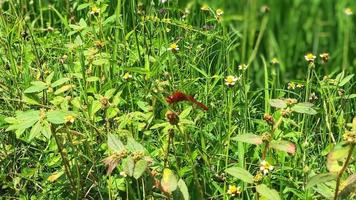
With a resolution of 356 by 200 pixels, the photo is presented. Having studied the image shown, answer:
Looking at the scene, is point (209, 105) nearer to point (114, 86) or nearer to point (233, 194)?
point (114, 86)

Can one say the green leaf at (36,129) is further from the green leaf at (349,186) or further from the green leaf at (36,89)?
the green leaf at (349,186)

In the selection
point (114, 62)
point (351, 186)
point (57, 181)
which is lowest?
point (57, 181)

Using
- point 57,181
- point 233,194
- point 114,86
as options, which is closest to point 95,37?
point 114,86

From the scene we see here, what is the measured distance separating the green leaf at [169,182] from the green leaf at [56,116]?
0.89 ft

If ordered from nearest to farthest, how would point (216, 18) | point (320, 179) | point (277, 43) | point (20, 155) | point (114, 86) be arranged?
1. point (320, 179)
2. point (20, 155)
3. point (114, 86)
4. point (216, 18)
5. point (277, 43)

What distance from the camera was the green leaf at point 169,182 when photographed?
5.16 feet

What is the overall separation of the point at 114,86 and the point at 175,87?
0.21 metres

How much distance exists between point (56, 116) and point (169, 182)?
31 centimetres

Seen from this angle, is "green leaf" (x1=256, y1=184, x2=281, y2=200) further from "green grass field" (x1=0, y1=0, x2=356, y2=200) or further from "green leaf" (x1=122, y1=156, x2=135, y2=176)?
"green leaf" (x1=122, y1=156, x2=135, y2=176)

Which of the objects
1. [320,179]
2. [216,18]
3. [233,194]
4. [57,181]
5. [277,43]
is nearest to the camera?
[320,179]

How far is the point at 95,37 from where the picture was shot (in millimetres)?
2303

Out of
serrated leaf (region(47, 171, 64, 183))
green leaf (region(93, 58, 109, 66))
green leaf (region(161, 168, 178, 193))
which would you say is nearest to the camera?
green leaf (region(161, 168, 178, 193))

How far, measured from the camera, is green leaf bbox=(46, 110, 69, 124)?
162cm

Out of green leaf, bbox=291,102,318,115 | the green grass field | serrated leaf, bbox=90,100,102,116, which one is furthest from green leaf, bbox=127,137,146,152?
green leaf, bbox=291,102,318,115
